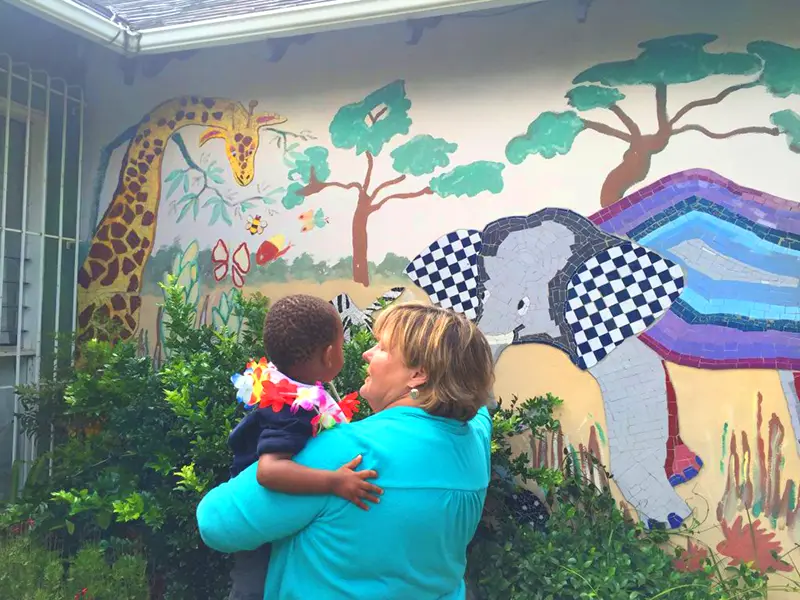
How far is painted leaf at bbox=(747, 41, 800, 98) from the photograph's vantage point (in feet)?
11.6

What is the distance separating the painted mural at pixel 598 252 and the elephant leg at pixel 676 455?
0.01 metres

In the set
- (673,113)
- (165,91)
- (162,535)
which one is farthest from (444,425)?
(165,91)

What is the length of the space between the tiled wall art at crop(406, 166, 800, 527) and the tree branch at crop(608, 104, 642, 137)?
327 millimetres

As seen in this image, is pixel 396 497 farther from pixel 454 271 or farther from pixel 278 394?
pixel 454 271

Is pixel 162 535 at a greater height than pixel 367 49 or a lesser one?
lesser

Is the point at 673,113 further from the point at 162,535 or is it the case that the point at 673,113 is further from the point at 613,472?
the point at 162,535

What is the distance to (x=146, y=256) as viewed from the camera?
4.93 metres

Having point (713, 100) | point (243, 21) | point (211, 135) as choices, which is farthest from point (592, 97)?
point (211, 135)

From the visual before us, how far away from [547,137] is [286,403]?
281 centimetres

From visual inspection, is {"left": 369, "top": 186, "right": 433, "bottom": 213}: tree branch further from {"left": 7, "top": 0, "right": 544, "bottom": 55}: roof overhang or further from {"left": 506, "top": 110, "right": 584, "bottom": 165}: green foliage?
{"left": 7, "top": 0, "right": 544, "bottom": 55}: roof overhang

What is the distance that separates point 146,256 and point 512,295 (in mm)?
2728

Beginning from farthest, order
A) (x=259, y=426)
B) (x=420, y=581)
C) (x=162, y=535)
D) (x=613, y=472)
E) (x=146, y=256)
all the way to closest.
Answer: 1. (x=146, y=256)
2. (x=613, y=472)
3. (x=162, y=535)
4. (x=259, y=426)
5. (x=420, y=581)

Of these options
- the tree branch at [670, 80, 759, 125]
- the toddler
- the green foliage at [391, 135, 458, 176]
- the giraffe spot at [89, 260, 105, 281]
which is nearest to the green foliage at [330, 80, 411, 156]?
the green foliage at [391, 135, 458, 176]

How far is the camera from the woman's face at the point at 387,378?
5.57ft
